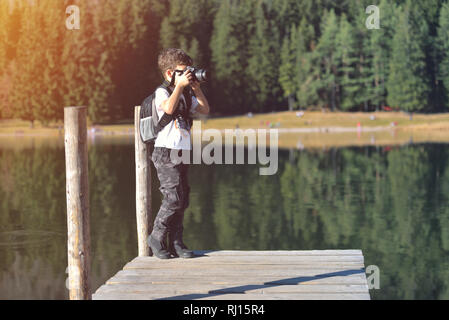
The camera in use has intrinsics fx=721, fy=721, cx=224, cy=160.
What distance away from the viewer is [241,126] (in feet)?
220

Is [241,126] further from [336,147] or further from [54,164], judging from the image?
[54,164]

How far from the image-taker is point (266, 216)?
2095 centimetres

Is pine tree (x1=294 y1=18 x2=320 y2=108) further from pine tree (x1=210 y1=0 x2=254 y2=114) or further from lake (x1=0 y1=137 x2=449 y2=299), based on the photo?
lake (x1=0 y1=137 x2=449 y2=299)

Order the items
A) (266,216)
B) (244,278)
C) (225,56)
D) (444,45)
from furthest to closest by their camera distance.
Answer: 1. (225,56)
2. (444,45)
3. (266,216)
4. (244,278)

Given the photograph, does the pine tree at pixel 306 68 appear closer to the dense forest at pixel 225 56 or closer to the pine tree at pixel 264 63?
the dense forest at pixel 225 56

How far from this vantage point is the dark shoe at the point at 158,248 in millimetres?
8203

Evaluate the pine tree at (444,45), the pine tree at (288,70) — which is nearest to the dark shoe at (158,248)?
the pine tree at (288,70)

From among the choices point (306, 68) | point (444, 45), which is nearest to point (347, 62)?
point (306, 68)

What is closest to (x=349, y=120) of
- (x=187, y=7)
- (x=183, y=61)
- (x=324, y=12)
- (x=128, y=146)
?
(x=324, y=12)

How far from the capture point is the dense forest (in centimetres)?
7031

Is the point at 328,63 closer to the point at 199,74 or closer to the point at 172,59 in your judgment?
the point at 172,59

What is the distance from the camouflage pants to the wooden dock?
421 millimetres

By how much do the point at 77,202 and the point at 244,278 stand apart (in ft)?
6.46

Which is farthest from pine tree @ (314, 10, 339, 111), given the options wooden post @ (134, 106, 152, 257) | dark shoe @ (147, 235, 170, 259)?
dark shoe @ (147, 235, 170, 259)
